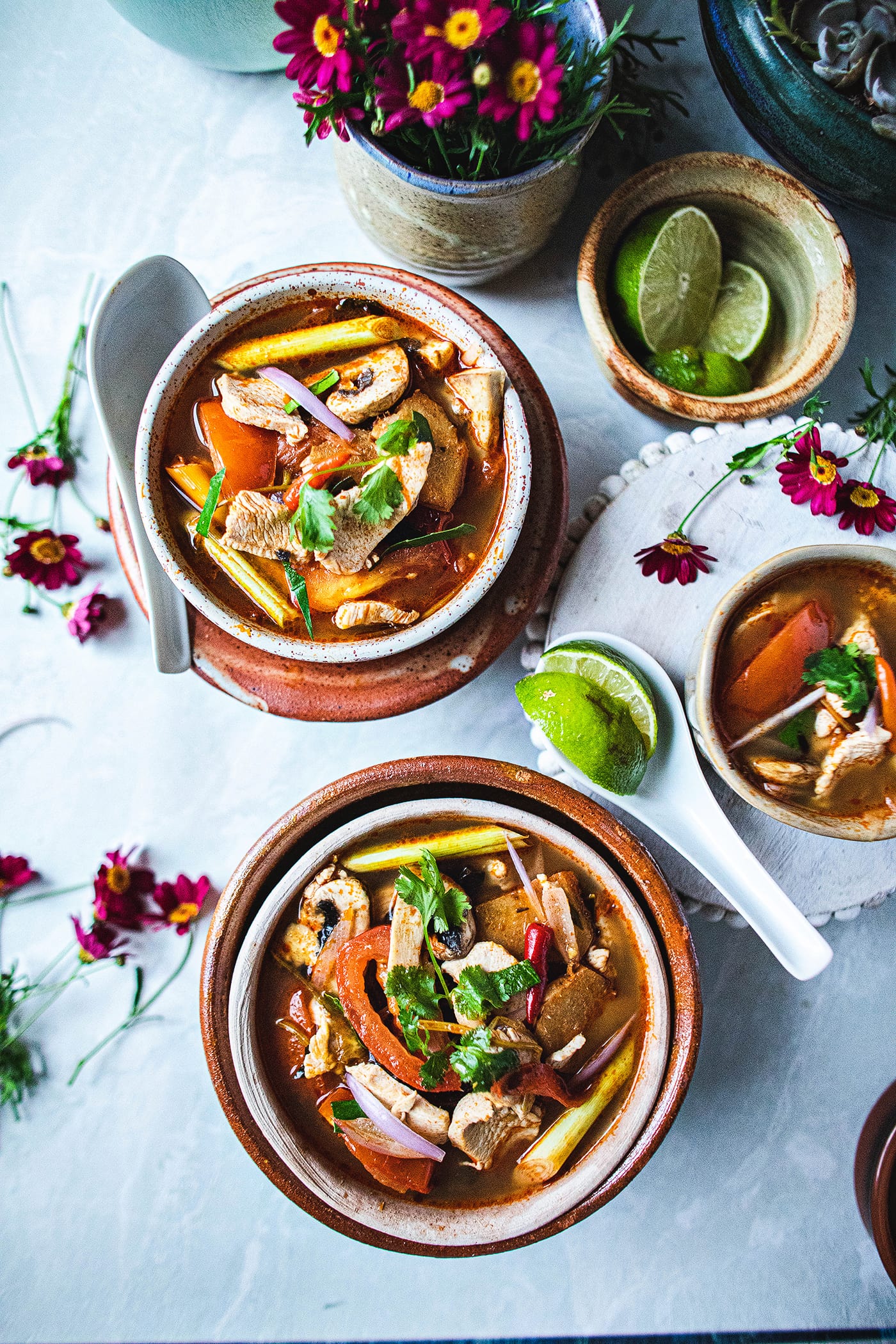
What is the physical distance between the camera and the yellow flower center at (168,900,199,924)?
1631mm

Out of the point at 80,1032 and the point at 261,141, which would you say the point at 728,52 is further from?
the point at 80,1032

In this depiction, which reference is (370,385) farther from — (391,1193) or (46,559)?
(391,1193)

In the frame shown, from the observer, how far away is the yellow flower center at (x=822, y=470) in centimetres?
140

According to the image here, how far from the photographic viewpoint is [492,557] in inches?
49.3

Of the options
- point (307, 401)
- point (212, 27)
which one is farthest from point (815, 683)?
point (212, 27)

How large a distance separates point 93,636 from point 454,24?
115 centimetres

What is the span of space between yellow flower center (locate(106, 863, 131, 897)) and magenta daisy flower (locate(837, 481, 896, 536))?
4.53ft

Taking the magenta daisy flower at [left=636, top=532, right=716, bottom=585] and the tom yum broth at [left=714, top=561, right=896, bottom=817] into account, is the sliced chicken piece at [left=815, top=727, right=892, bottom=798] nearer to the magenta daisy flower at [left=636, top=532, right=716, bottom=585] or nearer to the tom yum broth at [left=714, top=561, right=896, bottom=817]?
the tom yum broth at [left=714, top=561, right=896, bottom=817]

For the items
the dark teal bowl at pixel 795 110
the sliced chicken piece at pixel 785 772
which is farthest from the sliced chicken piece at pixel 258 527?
the dark teal bowl at pixel 795 110

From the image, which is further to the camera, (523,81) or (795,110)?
(795,110)

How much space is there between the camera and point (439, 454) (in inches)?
51.7

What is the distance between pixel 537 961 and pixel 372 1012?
26 centimetres

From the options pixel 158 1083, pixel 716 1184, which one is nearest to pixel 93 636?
pixel 158 1083

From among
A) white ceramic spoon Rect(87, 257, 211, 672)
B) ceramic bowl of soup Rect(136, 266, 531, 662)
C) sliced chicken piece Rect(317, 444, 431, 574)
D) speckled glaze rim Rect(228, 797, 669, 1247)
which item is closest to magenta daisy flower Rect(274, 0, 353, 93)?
ceramic bowl of soup Rect(136, 266, 531, 662)
